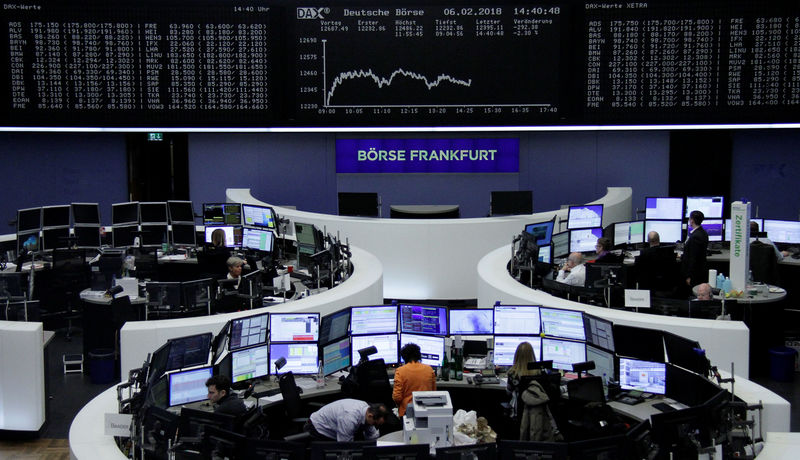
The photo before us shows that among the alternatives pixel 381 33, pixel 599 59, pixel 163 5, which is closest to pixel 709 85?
pixel 599 59

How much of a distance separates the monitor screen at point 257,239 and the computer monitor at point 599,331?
562cm

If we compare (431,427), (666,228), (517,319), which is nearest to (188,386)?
(431,427)

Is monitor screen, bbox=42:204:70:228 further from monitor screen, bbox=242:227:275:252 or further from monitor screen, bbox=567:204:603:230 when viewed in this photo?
monitor screen, bbox=567:204:603:230

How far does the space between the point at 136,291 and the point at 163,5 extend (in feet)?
13.4

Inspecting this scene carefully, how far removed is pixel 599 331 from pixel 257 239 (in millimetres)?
6061

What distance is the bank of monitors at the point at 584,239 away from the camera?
11438 millimetres

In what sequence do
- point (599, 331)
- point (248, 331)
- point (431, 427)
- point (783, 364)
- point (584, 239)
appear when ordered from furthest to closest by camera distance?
point (584, 239), point (783, 364), point (248, 331), point (599, 331), point (431, 427)

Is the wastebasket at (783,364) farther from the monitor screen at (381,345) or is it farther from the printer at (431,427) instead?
the printer at (431,427)

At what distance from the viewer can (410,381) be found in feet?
23.5

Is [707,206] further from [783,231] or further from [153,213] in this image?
[153,213]

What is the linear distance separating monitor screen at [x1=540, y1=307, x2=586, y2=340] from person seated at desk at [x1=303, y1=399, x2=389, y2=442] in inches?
71.5

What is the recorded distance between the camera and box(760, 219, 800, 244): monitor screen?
11.6 meters

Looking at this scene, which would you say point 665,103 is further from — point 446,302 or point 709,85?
point 446,302

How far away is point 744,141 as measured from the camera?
13898 mm
